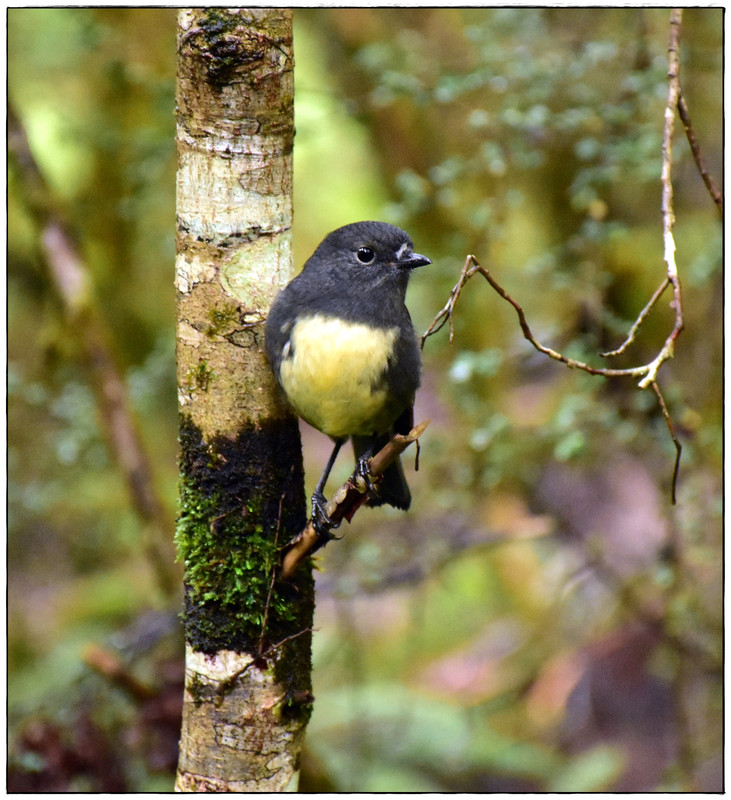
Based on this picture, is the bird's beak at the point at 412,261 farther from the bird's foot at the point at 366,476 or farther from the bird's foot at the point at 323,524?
the bird's foot at the point at 323,524

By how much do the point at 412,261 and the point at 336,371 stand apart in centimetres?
49

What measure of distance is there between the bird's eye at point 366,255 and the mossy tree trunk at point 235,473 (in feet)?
1.27

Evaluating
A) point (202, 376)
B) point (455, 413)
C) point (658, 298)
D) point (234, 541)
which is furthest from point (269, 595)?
point (455, 413)

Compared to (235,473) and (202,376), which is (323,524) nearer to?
(235,473)

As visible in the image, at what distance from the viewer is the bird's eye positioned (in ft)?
9.63

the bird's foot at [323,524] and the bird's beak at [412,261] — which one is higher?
the bird's beak at [412,261]

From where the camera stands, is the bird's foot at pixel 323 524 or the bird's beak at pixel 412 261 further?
the bird's beak at pixel 412 261

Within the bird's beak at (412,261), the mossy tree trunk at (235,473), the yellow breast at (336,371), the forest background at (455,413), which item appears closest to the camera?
the mossy tree trunk at (235,473)

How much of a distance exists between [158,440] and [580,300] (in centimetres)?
352

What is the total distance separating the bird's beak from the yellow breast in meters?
0.22

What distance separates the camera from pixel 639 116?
4082 millimetres

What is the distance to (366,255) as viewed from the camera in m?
2.95

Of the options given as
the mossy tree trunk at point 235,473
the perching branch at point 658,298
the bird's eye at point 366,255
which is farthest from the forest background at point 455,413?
the perching branch at point 658,298

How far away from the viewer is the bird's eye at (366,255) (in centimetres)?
294
